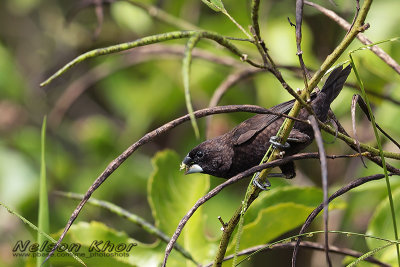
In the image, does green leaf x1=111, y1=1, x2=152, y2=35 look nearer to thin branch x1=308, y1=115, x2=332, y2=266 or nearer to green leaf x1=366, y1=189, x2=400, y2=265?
green leaf x1=366, y1=189, x2=400, y2=265

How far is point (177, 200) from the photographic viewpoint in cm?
158

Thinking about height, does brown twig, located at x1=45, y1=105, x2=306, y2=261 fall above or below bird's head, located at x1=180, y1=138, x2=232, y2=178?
below

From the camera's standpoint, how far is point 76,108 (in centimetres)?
410

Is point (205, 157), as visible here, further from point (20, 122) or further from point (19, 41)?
point (19, 41)

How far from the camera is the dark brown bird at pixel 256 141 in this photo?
121 centimetres

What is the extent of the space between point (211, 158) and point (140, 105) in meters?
1.93

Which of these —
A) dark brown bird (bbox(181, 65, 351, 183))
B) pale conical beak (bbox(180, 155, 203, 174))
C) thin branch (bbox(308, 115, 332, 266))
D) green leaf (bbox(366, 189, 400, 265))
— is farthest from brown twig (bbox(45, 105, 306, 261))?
green leaf (bbox(366, 189, 400, 265))

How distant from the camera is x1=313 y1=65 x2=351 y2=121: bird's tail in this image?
1.18m

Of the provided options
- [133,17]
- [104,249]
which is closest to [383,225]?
[104,249]

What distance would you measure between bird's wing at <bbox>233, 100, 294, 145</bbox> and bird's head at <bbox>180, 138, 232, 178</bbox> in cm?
4

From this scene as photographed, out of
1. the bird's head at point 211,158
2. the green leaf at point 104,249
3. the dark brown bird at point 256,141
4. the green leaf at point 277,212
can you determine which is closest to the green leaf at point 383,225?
the green leaf at point 277,212

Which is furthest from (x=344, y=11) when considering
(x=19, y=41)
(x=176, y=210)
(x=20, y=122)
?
(x=19, y=41)

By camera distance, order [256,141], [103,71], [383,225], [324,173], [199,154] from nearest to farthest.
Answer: [324,173] → [256,141] → [199,154] → [383,225] → [103,71]

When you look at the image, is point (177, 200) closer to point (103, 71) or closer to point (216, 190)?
point (216, 190)
